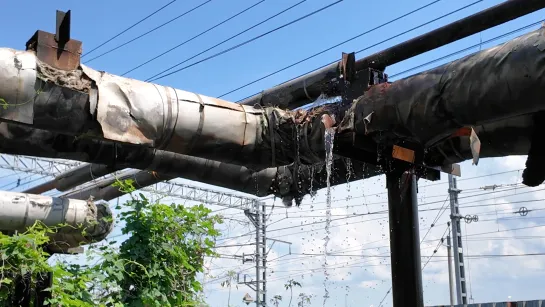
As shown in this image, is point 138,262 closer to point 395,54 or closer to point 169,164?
point 169,164

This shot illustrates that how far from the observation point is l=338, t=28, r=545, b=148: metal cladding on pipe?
3.83 m

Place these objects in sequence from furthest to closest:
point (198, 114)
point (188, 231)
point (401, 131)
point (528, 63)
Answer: point (188, 231), point (198, 114), point (401, 131), point (528, 63)

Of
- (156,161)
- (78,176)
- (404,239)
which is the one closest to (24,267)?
(156,161)

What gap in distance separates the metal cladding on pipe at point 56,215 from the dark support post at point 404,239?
480 cm

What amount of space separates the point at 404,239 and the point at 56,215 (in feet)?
19.3

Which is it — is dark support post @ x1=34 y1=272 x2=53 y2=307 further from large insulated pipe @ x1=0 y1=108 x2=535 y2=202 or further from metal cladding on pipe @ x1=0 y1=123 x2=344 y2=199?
large insulated pipe @ x1=0 y1=108 x2=535 y2=202

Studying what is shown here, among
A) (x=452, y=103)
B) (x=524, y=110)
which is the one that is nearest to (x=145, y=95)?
(x=452, y=103)

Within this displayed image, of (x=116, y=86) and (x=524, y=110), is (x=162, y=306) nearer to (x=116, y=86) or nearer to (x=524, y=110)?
(x=116, y=86)

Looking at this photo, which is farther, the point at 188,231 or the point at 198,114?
the point at 188,231

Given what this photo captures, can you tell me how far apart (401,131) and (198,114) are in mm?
1685

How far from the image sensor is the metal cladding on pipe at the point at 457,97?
383 centimetres

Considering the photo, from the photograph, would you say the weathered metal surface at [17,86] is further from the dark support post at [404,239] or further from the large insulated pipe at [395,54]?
the dark support post at [404,239]

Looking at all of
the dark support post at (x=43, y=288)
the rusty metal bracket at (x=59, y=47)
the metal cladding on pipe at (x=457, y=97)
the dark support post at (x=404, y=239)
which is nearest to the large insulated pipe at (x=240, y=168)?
the dark support post at (x=404, y=239)

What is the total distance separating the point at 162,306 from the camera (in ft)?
17.9
